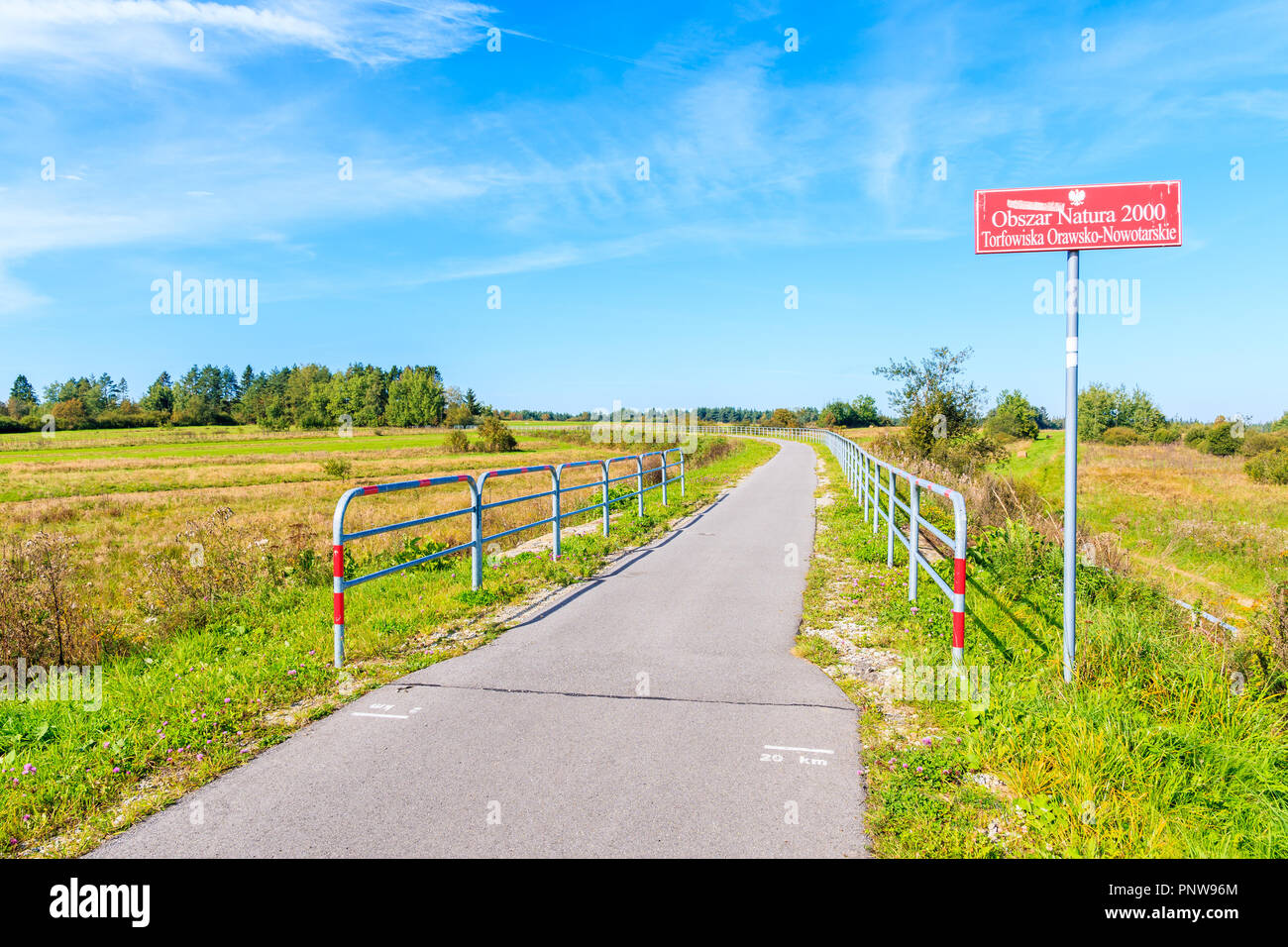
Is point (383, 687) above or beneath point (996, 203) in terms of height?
beneath

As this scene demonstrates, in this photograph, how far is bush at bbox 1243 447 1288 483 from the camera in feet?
104

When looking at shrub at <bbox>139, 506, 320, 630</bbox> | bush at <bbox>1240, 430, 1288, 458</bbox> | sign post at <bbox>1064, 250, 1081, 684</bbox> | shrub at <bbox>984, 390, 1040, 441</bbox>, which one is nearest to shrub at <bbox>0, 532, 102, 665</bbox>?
shrub at <bbox>139, 506, 320, 630</bbox>

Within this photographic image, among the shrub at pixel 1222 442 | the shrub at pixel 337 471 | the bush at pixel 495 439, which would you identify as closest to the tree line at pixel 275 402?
the bush at pixel 495 439

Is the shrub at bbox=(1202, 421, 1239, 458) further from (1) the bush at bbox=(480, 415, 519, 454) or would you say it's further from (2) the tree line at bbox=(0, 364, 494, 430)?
(2) the tree line at bbox=(0, 364, 494, 430)

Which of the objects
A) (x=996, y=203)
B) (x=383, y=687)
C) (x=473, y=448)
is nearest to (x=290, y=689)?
(x=383, y=687)

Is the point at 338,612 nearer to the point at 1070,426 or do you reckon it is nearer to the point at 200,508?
the point at 1070,426

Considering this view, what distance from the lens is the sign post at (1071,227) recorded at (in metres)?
4.74

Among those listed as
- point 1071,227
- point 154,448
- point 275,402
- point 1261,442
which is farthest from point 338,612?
point 275,402

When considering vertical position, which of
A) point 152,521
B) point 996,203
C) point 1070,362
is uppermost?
point 996,203

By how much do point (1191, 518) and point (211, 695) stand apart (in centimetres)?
2837

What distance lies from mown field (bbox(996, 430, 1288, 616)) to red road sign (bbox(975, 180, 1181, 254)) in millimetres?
5203
